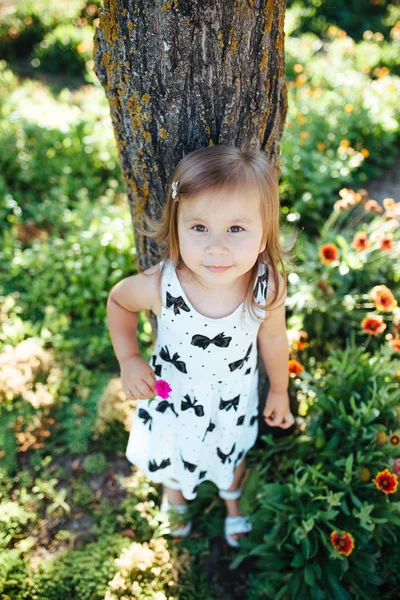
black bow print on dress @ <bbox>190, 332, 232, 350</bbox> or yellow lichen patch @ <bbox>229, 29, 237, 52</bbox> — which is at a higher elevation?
yellow lichen patch @ <bbox>229, 29, 237, 52</bbox>

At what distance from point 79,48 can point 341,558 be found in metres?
6.57

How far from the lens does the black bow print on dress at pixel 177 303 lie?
1608 millimetres

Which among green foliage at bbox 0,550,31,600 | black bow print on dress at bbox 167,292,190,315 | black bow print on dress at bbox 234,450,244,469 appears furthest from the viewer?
black bow print on dress at bbox 234,450,244,469

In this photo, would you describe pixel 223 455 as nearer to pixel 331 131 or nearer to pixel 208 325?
pixel 208 325

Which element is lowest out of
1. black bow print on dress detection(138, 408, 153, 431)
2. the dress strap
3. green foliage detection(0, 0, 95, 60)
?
black bow print on dress detection(138, 408, 153, 431)

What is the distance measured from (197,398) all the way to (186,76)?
3.65ft

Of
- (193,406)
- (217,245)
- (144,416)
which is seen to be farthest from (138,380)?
(217,245)

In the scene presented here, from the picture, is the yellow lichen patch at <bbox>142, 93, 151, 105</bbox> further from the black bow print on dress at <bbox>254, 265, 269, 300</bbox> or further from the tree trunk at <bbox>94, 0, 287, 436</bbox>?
the black bow print on dress at <bbox>254, 265, 269, 300</bbox>

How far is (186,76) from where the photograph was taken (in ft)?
4.78

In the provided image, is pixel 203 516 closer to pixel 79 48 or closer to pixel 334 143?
pixel 334 143

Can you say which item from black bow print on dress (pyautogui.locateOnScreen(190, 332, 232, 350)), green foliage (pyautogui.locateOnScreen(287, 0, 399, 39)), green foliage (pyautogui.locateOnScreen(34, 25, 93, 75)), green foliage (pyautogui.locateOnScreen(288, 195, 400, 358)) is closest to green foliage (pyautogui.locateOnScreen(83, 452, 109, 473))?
black bow print on dress (pyautogui.locateOnScreen(190, 332, 232, 350))

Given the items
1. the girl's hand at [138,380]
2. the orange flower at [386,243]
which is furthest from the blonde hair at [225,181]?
the orange flower at [386,243]

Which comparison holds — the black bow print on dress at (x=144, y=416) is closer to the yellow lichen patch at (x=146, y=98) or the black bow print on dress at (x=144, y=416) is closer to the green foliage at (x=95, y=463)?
the green foliage at (x=95, y=463)

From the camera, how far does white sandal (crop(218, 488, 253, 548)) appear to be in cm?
218
